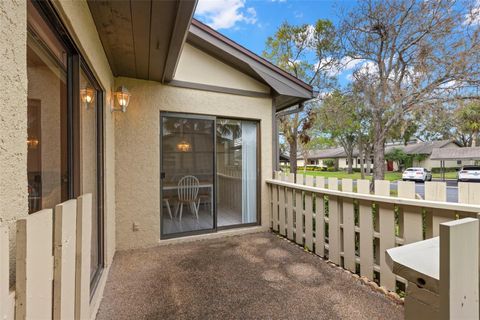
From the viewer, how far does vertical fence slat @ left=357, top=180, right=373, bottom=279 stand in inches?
101

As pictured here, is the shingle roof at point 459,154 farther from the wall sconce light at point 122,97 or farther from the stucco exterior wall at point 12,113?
the stucco exterior wall at point 12,113

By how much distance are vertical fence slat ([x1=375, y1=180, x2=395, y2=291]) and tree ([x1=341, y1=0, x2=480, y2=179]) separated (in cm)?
816

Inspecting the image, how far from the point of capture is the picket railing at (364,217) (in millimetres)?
2068

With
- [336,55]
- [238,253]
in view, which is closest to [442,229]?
[238,253]

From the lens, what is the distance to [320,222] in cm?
323

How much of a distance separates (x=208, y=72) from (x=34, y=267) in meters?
3.89

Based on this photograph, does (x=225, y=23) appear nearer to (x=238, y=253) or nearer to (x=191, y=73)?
(x=191, y=73)

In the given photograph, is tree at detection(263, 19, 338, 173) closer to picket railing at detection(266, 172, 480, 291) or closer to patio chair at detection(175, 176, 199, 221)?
patio chair at detection(175, 176, 199, 221)

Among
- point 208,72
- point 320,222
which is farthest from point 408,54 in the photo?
point 320,222

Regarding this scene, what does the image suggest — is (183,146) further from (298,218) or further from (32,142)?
(32,142)

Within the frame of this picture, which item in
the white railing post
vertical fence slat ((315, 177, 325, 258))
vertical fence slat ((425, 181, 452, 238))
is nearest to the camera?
the white railing post

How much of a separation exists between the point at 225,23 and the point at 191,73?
8444mm

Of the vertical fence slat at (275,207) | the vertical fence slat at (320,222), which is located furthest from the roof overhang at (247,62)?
the vertical fence slat at (320,222)

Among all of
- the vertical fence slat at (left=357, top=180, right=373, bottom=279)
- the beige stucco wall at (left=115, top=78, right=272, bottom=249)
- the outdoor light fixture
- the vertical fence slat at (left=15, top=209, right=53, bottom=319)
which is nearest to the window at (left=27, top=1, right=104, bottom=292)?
the vertical fence slat at (left=15, top=209, right=53, bottom=319)
